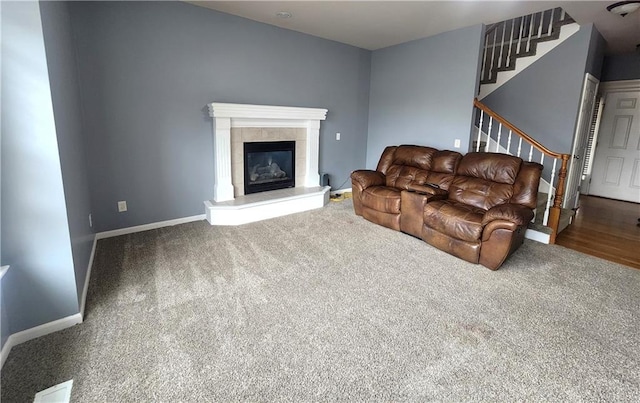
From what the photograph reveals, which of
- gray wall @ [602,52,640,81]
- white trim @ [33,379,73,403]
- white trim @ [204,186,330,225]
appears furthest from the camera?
gray wall @ [602,52,640,81]

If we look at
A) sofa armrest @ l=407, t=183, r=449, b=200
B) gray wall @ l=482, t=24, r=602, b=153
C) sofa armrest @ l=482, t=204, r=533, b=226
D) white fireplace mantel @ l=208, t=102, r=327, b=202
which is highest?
gray wall @ l=482, t=24, r=602, b=153

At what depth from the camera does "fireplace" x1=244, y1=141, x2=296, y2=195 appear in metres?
4.39

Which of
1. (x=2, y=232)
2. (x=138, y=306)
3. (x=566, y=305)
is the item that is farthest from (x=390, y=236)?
(x=2, y=232)

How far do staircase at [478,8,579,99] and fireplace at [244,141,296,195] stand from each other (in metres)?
3.46

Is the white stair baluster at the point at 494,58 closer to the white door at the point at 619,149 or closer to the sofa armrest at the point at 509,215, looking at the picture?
the white door at the point at 619,149

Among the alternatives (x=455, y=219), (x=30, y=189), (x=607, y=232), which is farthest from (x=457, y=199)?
(x=30, y=189)

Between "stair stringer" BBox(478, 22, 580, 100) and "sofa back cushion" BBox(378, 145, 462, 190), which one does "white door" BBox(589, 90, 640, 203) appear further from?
"sofa back cushion" BBox(378, 145, 462, 190)

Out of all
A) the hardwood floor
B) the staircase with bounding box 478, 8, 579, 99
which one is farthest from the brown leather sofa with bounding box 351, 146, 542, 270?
the staircase with bounding box 478, 8, 579, 99

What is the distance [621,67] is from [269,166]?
21.1 ft

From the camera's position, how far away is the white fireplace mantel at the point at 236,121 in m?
3.85

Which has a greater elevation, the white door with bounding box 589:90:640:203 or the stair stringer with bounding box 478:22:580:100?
the stair stringer with bounding box 478:22:580:100

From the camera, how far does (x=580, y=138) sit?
455 centimetres

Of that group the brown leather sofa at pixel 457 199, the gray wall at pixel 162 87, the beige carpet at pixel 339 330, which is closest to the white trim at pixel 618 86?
the brown leather sofa at pixel 457 199

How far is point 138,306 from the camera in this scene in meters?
2.21
